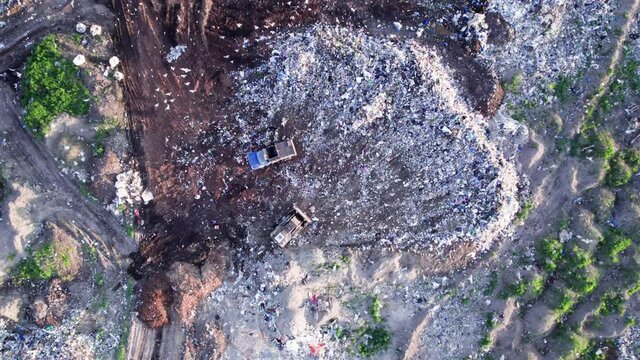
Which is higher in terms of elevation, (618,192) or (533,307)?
(618,192)

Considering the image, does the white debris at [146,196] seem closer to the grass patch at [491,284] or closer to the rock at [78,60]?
the rock at [78,60]

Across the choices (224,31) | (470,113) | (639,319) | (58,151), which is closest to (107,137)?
(58,151)

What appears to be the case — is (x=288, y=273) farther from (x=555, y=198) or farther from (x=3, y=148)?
(x=3, y=148)

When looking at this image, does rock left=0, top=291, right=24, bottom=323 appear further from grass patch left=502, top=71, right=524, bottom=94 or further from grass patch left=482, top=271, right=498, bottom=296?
grass patch left=502, top=71, right=524, bottom=94

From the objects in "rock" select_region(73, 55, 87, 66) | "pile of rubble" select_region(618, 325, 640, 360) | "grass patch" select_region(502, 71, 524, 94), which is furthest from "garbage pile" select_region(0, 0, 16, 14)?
"pile of rubble" select_region(618, 325, 640, 360)

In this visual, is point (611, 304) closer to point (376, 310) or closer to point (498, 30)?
point (376, 310)

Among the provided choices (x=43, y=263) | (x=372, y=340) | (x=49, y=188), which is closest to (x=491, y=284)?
(x=372, y=340)
